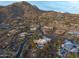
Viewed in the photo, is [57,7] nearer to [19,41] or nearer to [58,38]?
[58,38]

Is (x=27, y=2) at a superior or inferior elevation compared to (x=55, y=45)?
superior

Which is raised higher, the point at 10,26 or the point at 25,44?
the point at 10,26

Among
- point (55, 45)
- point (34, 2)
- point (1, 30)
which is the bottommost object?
point (55, 45)

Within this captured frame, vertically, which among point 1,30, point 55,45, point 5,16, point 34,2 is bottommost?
point 55,45

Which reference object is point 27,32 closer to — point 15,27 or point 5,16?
point 15,27

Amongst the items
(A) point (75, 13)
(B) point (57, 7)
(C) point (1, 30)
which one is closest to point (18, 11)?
(C) point (1, 30)

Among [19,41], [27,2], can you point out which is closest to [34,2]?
[27,2]
